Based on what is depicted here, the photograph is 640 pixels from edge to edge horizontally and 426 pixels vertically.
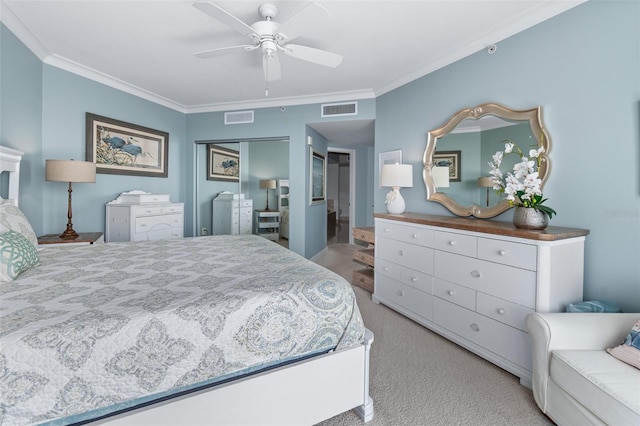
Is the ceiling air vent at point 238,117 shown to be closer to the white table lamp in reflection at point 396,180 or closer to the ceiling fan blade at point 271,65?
the ceiling fan blade at point 271,65

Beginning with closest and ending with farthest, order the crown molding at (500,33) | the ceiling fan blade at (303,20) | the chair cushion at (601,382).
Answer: the chair cushion at (601,382) → the ceiling fan blade at (303,20) → the crown molding at (500,33)

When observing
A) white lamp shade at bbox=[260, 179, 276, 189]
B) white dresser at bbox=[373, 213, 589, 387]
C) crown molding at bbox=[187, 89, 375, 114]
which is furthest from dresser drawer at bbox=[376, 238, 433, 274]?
white lamp shade at bbox=[260, 179, 276, 189]

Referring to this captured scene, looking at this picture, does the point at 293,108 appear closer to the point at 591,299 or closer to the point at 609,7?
the point at 609,7

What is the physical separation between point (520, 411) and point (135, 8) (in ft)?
12.1

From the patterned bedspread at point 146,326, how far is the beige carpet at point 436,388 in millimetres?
585

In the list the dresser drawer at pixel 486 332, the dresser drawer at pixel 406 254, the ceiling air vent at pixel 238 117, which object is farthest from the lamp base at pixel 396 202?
the ceiling air vent at pixel 238 117

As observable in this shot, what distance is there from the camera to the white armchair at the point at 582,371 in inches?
46.0

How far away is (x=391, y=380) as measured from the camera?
1.88 m

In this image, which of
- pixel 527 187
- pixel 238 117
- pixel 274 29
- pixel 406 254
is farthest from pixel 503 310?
pixel 238 117

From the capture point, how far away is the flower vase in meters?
1.90

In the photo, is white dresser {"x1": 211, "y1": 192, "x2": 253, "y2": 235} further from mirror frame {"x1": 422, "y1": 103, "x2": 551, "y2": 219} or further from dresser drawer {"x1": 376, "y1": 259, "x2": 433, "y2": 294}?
mirror frame {"x1": 422, "y1": 103, "x2": 551, "y2": 219}

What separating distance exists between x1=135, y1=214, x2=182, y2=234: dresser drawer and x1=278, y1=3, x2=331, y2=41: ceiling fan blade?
9.14ft

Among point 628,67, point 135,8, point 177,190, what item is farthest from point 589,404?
point 177,190

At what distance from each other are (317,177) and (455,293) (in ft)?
10.7
